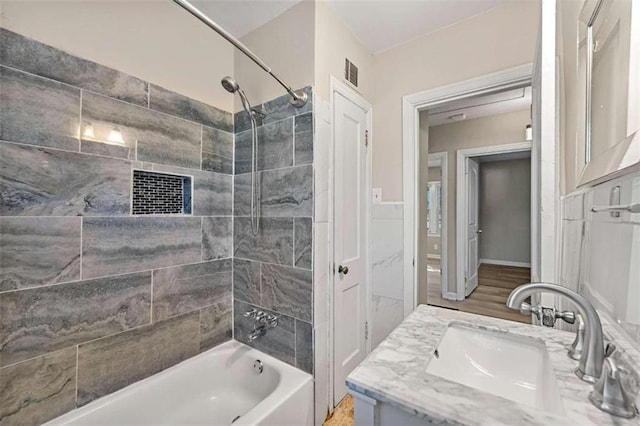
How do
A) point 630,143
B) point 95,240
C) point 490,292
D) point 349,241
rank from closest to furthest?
point 630,143 < point 95,240 < point 349,241 < point 490,292

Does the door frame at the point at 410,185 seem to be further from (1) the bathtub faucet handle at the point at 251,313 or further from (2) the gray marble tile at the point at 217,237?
(2) the gray marble tile at the point at 217,237

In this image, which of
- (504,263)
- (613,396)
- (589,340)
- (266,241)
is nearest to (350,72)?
(266,241)

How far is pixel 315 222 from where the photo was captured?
1.50 metres

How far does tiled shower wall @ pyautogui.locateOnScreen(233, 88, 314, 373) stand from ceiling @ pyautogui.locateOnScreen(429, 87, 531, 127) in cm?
197

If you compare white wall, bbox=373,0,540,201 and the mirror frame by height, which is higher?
white wall, bbox=373,0,540,201

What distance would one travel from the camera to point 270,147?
169 cm

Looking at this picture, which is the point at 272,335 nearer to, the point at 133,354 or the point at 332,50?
the point at 133,354

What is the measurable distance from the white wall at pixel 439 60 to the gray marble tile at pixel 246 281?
3.66 ft

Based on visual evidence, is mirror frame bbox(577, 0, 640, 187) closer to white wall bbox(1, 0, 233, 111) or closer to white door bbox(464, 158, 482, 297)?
white wall bbox(1, 0, 233, 111)

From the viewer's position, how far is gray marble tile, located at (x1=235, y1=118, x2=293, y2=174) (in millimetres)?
1603

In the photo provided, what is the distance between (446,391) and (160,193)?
5.24 feet

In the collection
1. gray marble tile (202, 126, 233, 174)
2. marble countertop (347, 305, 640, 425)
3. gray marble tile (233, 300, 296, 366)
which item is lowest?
gray marble tile (233, 300, 296, 366)

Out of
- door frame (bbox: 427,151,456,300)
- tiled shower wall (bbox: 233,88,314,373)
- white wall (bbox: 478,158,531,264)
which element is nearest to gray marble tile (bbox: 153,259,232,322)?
tiled shower wall (bbox: 233,88,314,373)

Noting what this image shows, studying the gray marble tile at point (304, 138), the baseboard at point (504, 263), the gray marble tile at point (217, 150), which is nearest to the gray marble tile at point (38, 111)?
the gray marble tile at point (217, 150)
